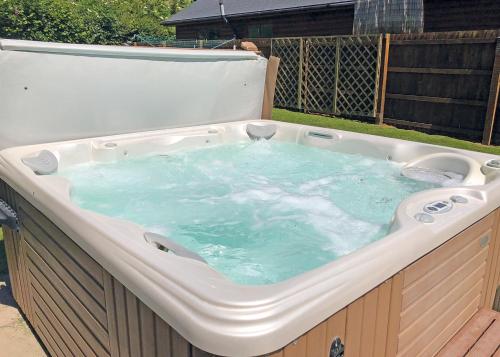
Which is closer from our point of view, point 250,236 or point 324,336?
point 324,336

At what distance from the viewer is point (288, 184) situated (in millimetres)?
3031

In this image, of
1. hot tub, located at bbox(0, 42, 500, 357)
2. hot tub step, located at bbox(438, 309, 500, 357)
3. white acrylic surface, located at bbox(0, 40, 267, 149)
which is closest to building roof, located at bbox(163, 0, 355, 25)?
white acrylic surface, located at bbox(0, 40, 267, 149)

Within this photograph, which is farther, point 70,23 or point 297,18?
point 70,23

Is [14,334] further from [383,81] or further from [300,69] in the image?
[300,69]

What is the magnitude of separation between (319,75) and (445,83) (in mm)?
2205

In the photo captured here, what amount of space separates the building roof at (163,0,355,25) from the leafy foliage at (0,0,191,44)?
1415mm

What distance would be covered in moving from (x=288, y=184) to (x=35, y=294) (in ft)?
5.55

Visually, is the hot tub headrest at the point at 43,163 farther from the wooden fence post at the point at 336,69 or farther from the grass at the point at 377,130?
the wooden fence post at the point at 336,69

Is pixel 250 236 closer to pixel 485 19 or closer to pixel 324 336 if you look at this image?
pixel 324 336

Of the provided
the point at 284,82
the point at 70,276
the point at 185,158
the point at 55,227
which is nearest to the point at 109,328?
the point at 70,276

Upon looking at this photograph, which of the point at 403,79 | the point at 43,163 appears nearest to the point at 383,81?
the point at 403,79

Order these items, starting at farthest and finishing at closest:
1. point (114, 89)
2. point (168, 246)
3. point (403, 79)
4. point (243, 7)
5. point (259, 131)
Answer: point (243, 7)
point (403, 79)
point (259, 131)
point (114, 89)
point (168, 246)

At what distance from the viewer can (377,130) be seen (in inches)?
236

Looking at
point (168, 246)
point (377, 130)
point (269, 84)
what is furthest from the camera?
point (377, 130)
